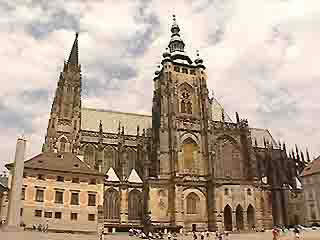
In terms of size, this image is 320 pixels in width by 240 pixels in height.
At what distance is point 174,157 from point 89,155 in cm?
1373

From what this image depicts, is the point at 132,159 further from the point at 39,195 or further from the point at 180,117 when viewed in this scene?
the point at 39,195

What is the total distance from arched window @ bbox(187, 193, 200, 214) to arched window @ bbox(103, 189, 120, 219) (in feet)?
33.7

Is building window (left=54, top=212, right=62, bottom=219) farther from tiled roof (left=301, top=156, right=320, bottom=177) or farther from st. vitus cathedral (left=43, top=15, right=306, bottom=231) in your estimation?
tiled roof (left=301, top=156, right=320, bottom=177)

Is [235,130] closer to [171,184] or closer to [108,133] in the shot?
[171,184]

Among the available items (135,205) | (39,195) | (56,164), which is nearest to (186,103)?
(135,205)

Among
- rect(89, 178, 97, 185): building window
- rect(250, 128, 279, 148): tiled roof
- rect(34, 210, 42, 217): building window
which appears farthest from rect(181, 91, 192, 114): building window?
rect(34, 210, 42, 217): building window

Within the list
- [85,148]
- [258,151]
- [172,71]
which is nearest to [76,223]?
[85,148]

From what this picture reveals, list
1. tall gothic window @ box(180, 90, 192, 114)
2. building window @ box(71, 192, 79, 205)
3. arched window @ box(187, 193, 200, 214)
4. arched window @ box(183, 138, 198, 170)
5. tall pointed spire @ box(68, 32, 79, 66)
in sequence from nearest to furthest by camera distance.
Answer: building window @ box(71, 192, 79, 205) < arched window @ box(187, 193, 200, 214) < arched window @ box(183, 138, 198, 170) < tall gothic window @ box(180, 90, 192, 114) < tall pointed spire @ box(68, 32, 79, 66)

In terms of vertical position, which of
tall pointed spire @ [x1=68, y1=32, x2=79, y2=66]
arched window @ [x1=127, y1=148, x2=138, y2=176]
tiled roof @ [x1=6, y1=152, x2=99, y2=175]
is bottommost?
tiled roof @ [x1=6, y1=152, x2=99, y2=175]

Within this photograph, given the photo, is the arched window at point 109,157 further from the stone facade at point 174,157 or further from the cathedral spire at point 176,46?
the cathedral spire at point 176,46

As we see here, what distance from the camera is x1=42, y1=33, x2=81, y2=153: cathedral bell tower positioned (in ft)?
197

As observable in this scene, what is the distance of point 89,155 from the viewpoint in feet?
200

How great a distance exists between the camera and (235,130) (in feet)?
214

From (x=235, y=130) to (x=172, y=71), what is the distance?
14521 mm
